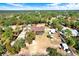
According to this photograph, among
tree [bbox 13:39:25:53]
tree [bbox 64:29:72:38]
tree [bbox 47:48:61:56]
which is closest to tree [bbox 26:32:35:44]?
tree [bbox 13:39:25:53]

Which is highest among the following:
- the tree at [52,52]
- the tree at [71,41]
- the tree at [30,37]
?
the tree at [30,37]

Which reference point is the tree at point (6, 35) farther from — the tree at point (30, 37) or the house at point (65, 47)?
the house at point (65, 47)

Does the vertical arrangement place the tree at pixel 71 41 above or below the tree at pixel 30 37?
below

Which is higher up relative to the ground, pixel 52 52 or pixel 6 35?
pixel 6 35

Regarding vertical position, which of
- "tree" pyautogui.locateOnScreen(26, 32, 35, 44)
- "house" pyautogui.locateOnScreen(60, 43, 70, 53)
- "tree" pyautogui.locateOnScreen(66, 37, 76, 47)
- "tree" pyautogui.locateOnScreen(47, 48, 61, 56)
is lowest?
"tree" pyautogui.locateOnScreen(47, 48, 61, 56)

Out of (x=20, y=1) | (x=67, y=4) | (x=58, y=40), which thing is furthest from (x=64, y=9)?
(x=20, y=1)

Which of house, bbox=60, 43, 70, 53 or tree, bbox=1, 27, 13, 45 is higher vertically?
tree, bbox=1, 27, 13, 45

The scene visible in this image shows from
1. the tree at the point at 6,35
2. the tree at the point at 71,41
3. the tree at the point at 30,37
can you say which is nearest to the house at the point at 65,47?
the tree at the point at 71,41

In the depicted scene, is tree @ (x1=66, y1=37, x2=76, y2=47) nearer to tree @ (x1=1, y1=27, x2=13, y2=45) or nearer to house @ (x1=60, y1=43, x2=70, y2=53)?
house @ (x1=60, y1=43, x2=70, y2=53)

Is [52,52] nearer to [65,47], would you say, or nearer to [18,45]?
[65,47]

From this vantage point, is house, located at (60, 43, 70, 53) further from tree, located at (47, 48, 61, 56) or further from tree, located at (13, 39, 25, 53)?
tree, located at (13, 39, 25, 53)

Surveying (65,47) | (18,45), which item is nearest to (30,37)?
(18,45)

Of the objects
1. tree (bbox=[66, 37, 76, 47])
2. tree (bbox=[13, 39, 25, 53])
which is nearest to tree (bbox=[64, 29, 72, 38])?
tree (bbox=[66, 37, 76, 47])
